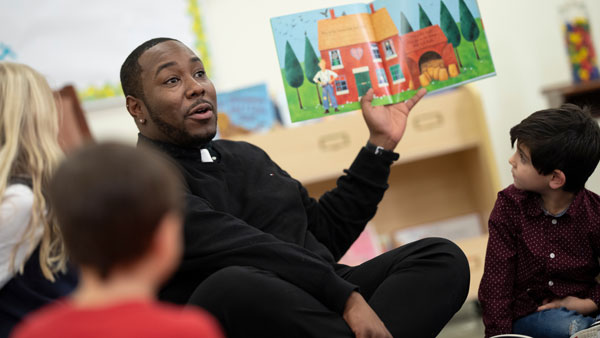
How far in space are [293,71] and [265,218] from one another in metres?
0.36

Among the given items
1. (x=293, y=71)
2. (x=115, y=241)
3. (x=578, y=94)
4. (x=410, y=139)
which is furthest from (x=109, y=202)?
(x=578, y=94)

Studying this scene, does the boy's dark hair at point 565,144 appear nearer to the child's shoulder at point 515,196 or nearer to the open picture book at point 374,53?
the child's shoulder at point 515,196

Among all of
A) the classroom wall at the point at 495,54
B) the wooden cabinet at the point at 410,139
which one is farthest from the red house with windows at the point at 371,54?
the classroom wall at the point at 495,54

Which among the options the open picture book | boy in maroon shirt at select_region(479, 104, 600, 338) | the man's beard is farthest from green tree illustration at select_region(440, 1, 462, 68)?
the man's beard

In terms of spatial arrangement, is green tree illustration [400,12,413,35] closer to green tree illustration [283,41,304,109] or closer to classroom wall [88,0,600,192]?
green tree illustration [283,41,304,109]

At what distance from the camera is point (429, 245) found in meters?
1.24

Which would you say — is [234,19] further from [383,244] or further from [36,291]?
[36,291]

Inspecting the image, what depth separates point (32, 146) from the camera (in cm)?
117

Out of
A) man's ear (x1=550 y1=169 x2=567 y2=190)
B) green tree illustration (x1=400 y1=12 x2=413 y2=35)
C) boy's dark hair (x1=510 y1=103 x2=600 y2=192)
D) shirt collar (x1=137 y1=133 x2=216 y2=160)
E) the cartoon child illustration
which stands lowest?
man's ear (x1=550 y1=169 x2=567 y2=190)

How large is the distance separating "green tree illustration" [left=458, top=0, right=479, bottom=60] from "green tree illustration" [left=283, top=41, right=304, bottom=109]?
376mm

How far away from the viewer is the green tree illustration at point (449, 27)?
4.83 ft

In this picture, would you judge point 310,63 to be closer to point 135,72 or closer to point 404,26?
point 404,26

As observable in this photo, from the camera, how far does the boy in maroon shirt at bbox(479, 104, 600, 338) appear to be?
1.31 metres

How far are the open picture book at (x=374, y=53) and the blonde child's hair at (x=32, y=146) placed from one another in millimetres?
520
